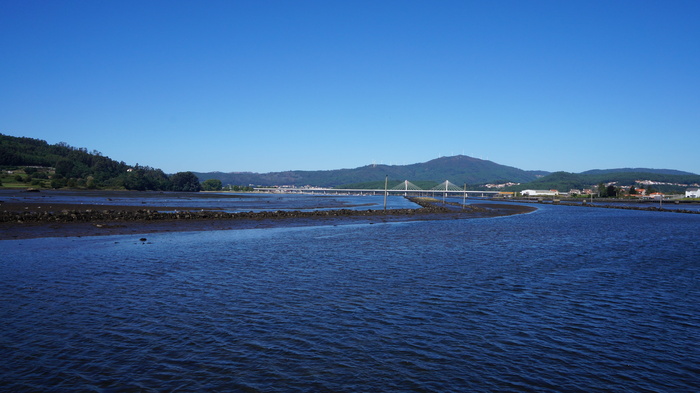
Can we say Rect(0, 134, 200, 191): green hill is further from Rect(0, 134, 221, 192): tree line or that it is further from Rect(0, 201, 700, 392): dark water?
Rect(0, 201, 700, 392): dark water

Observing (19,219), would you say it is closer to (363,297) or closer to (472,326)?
(363,297)

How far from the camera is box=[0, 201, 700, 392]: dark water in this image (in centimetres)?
764

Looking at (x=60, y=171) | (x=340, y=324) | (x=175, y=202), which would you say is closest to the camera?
(x=340, y=324)

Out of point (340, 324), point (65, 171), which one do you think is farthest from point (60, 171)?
point (340, 324)

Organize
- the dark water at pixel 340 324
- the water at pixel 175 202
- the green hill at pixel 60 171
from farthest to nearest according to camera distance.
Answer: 1. the green hill at pixel 60 171
2. the water at pixel 175 202
3. the dark water at pixel 340 324

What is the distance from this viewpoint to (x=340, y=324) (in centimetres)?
1046

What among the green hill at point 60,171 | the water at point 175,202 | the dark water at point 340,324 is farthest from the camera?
the green hill at point 60,171

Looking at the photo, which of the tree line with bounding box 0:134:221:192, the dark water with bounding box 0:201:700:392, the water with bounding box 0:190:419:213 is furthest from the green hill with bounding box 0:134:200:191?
the dark water with bounding box 0:201:700:392

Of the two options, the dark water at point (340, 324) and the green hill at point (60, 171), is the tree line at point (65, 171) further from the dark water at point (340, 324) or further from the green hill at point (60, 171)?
the dark water at point (340, 324)

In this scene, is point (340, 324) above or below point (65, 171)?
below

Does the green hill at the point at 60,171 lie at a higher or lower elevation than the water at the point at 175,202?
higher

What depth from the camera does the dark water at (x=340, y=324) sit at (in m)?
7.64

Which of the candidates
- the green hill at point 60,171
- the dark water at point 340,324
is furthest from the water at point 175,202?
the dark water at point 340,324

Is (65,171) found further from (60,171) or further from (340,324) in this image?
(340,324)
